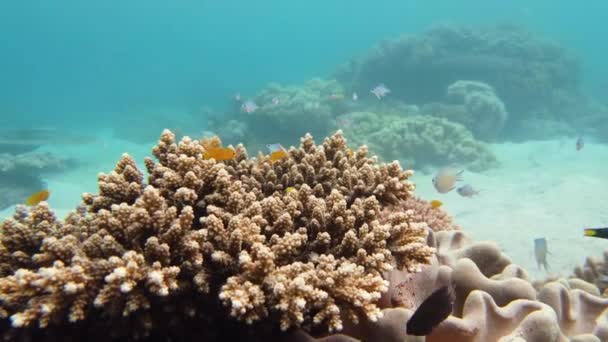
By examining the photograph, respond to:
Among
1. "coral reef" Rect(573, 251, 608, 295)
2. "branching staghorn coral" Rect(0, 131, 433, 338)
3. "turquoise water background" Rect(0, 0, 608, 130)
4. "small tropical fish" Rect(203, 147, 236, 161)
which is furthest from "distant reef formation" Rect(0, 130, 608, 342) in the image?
"turquoise water background" Rect(0, 0, 608, 130)

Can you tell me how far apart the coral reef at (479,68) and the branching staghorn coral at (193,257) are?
72.6ft

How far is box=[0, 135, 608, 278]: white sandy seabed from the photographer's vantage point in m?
7.76

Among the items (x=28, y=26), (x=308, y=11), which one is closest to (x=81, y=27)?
(x=28, y=26)

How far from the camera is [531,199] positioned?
36.3 feet

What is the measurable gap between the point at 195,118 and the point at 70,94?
3631cm

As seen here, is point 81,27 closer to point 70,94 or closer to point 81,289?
point 70,94

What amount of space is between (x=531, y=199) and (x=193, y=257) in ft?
38.4

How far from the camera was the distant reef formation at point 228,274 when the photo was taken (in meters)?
1.73

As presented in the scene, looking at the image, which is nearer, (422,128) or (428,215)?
(428,215)

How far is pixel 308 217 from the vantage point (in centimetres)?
243

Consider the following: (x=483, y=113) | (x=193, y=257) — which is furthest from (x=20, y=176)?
(x=483, y=113)

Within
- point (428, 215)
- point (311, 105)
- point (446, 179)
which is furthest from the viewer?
point (311, 105)

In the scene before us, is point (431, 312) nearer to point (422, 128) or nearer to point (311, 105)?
point (422, 128)

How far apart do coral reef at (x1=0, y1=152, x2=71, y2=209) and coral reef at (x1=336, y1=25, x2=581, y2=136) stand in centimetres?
1764
